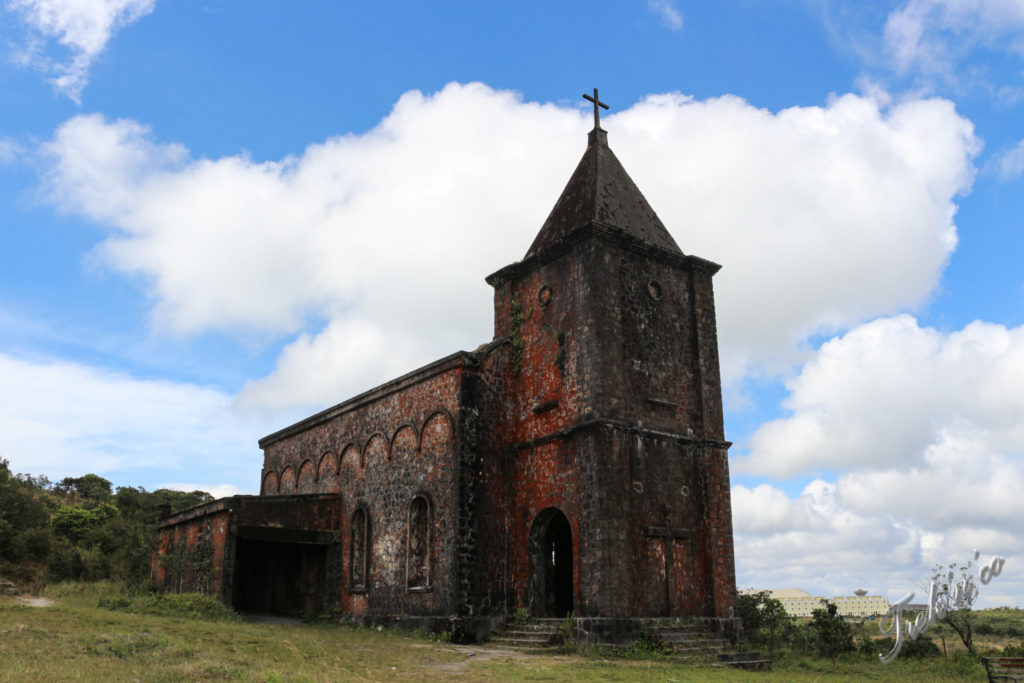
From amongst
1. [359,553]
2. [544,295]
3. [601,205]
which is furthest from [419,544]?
[601,205]

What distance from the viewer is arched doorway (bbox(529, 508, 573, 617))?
18.3 m

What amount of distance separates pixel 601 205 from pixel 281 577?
15204 mm

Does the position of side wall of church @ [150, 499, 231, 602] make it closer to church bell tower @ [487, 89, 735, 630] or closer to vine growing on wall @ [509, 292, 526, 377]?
church bell tower @ [487, 89, 735, 630]

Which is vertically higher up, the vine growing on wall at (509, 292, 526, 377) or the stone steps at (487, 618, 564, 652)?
the vine growing on wall at (509, 292, 526, 377)

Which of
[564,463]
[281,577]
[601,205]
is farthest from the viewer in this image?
[281,577]

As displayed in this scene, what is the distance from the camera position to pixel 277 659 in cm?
1245

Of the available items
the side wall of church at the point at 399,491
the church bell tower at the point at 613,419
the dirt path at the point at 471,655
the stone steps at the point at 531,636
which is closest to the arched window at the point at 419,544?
the side wall of church at the point at 399,491

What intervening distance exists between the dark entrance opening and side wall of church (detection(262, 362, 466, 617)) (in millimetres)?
1119

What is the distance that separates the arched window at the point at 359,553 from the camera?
2180 cm

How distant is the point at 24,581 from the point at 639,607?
21.0 metres

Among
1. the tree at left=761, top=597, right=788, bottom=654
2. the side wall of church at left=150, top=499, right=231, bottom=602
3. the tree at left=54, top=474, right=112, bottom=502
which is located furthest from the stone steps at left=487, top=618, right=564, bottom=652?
the tree at left=54, top=474, right=112, bottom=502

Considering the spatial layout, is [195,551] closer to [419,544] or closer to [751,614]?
[419,544]

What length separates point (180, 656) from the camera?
448 inches

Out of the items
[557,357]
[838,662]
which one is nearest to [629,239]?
[557,357]
